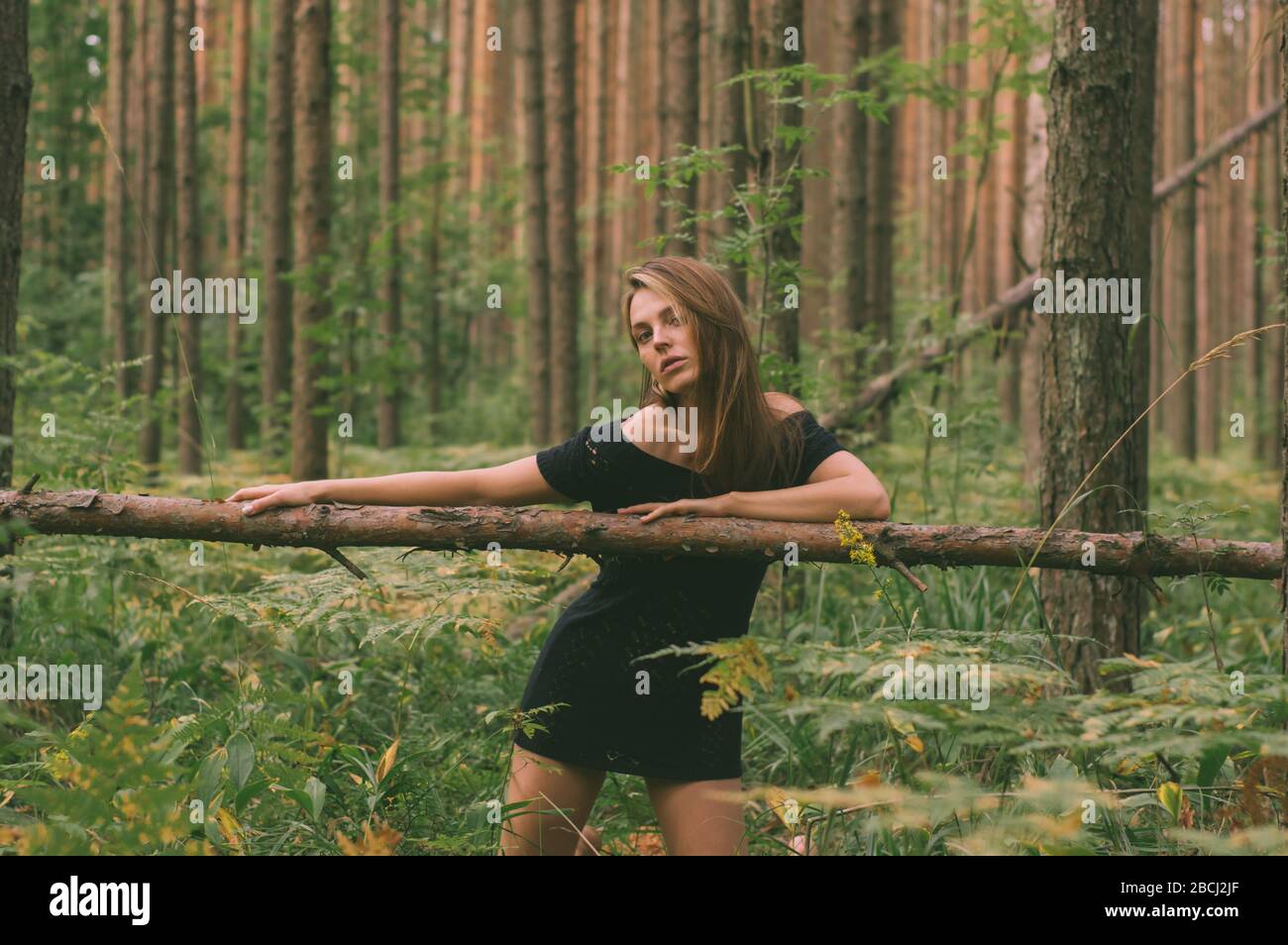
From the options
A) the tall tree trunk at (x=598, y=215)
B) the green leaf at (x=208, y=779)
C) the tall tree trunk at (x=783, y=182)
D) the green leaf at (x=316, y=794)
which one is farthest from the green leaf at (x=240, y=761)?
the tall tree trunk at (x=598, y=215)

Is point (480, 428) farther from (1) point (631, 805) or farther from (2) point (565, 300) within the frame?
(1) point (631, 805)

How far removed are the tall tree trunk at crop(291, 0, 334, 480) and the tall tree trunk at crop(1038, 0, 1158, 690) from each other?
590 centimetres

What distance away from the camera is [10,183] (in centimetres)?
453

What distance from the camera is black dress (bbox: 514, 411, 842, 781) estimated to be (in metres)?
3.18

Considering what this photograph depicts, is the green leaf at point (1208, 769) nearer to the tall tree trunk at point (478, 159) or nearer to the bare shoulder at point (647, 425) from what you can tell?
the bare shoulder at point (647, 425)

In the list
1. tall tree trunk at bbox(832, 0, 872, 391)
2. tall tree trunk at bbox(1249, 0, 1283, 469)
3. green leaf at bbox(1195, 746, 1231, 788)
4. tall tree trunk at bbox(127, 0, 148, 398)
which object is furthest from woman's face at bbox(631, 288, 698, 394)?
tall tree trunk at bbox(1249, 0, 1283, 469)

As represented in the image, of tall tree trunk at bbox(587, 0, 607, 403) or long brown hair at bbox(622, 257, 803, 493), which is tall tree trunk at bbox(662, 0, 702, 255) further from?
long brown hair at bbox(622, 257, 803, 493)

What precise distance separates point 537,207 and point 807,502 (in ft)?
35.6

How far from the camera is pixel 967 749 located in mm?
4172

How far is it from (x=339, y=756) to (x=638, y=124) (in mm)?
24702

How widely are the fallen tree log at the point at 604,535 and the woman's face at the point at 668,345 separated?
0.43 metres

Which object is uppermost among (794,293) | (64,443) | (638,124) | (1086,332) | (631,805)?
(638,124)

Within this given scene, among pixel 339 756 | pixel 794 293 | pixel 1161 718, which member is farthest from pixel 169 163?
pixel 1161 718

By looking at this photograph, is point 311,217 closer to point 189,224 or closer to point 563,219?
point 563,219
